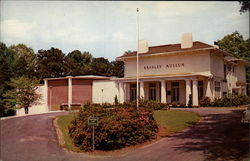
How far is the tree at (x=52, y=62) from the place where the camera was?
19203 millimetres

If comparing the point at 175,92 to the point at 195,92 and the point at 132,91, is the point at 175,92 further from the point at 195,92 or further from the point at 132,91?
the point at 132,91

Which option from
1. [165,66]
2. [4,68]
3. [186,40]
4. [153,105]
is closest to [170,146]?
[153,105]

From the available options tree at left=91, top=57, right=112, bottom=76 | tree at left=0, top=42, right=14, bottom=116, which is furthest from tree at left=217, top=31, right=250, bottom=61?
tree at left=0, top=42, right=14, bottom=116

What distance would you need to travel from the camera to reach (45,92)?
2855cm

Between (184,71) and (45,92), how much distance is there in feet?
47.5

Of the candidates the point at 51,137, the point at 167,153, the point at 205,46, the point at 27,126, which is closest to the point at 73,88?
the point at 27,126

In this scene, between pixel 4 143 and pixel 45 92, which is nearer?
pixel 4 143

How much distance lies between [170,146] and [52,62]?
497 inches

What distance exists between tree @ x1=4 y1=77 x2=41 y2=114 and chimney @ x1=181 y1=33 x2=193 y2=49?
16086mm

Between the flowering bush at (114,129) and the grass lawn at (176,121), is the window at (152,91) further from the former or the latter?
the flowering bush at (114,129)

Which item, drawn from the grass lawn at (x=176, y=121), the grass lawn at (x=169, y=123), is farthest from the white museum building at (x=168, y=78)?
the grass lawn at (x=176, y=121)

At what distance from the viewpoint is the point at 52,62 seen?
21438mm

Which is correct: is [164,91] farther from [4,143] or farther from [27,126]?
[4,143]

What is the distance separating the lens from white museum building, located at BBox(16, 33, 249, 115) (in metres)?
28.3
